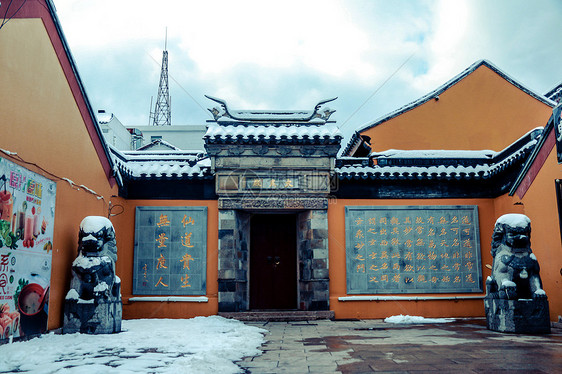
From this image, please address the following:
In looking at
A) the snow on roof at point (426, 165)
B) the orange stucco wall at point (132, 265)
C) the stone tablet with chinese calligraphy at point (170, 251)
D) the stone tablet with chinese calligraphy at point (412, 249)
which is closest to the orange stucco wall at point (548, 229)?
the snow on roof at point (426, 165)

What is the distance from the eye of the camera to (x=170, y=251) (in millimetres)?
9578

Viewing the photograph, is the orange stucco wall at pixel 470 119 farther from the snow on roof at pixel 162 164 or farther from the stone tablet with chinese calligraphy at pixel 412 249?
the snow on roof at pixel 162 164

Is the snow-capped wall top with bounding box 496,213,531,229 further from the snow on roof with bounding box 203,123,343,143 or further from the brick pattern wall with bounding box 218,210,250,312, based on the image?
the brick pattern wall with bounding box 218,210,250,312

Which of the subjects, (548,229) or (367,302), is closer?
(548,229)

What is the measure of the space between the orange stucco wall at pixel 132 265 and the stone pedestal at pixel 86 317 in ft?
9.20

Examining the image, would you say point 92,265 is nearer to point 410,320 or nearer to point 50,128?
point 50,128

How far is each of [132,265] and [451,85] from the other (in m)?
8.84

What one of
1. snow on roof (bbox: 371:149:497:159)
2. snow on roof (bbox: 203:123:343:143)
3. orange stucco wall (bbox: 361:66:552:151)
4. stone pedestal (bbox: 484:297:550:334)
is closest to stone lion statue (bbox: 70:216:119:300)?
snow on roof (bbox: 203:123:343:143)

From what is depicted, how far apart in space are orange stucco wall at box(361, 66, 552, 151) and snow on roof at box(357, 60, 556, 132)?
0.27 feet

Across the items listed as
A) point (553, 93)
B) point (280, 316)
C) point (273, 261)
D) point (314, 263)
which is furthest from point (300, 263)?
point (553, 93)

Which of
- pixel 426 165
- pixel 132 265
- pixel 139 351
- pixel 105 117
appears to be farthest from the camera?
pixel 105 117

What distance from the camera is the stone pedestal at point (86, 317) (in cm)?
652

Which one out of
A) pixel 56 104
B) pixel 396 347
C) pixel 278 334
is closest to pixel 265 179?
pixel 278 334

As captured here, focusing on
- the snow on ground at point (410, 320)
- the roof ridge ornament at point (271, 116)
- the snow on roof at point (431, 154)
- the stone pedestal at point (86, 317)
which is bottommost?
the snow on ground at point (410, 320)
